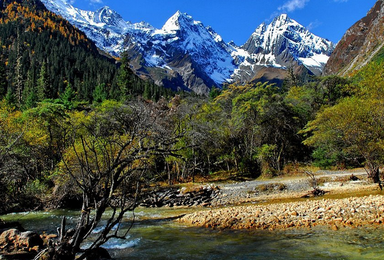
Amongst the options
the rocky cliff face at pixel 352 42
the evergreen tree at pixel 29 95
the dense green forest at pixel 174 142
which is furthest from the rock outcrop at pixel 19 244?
the rocky cliff face at pixel 352 42

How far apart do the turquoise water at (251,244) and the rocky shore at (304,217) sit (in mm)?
807

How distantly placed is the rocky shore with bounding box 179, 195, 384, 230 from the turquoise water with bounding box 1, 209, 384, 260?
0.81 metres

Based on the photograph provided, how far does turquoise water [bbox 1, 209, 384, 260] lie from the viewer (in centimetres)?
801

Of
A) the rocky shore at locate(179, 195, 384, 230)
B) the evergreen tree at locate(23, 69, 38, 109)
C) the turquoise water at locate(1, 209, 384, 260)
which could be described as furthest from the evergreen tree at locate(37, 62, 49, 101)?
the turquoise water at locate(1, 209, 384, 260)

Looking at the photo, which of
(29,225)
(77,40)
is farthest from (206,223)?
(77,40)

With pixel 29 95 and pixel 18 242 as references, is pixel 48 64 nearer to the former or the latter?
pixel 29 95

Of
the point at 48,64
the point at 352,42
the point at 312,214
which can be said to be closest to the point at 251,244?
the point at 312,214

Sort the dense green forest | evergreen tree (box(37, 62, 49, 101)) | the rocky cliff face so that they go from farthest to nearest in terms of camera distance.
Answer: the rocky cliff face → evergreen tree (box(37, 62, 49, 101)) → the dense green forest

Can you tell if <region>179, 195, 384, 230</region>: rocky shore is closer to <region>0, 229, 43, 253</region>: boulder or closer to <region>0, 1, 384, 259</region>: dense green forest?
<region>0, 1, 384, 259</region>: dense green forest

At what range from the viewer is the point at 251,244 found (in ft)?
31.3

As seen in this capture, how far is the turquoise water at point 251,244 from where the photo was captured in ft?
26.3

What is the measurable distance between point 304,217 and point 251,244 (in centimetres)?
393

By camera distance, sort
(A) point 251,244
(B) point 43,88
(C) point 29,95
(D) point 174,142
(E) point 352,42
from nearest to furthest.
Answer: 1. (D) point 174,142
2. (A) point 251,244
3. (C) point 29,95
4. (B) point 43,88
5. (E) point 352,42

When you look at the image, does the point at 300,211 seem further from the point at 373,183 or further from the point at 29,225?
the point at 29,225
